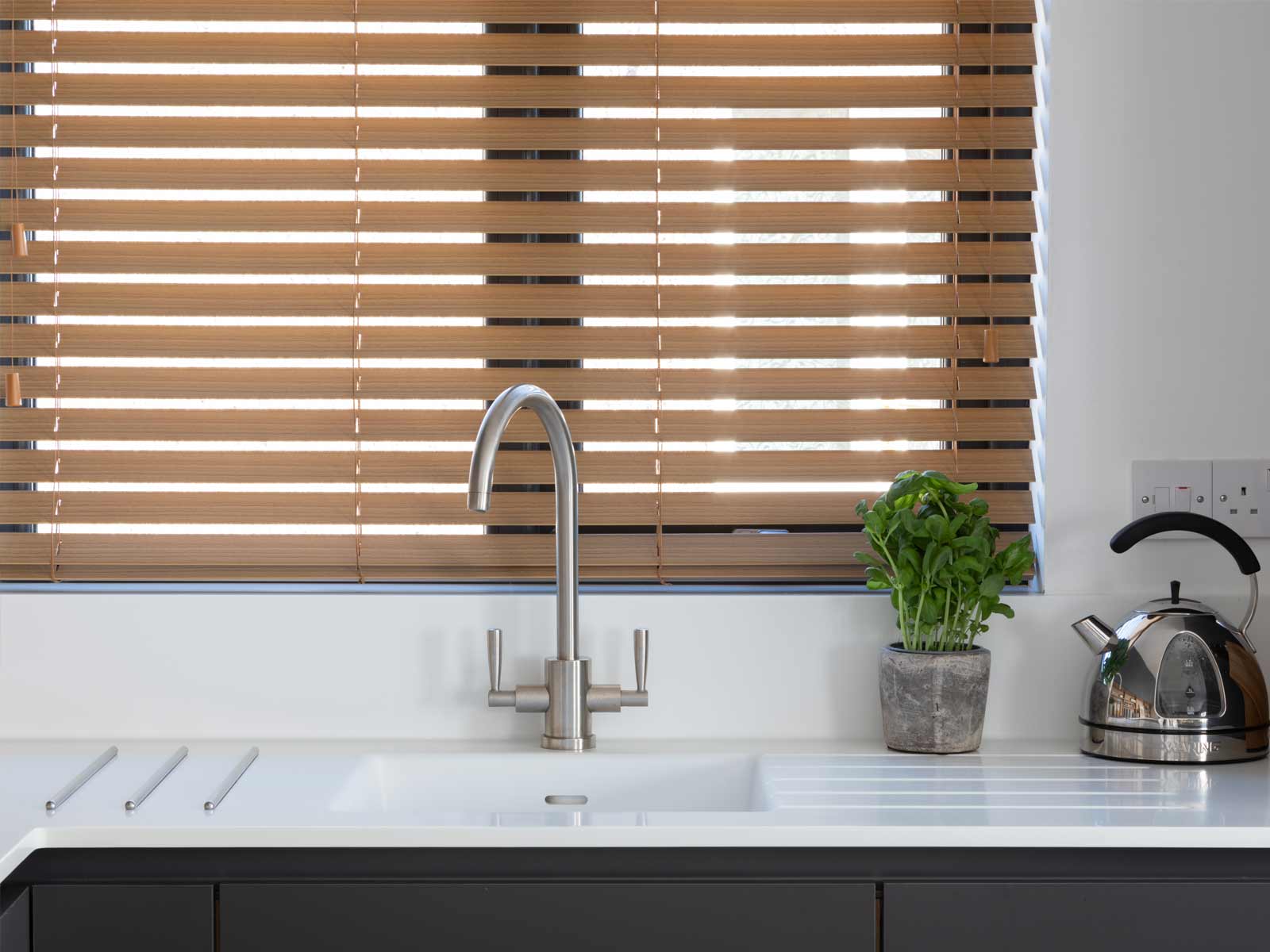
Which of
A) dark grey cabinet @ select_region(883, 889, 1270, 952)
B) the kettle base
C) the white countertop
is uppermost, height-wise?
the kettle base

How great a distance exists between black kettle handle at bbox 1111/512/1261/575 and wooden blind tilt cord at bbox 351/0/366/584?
3.36ft

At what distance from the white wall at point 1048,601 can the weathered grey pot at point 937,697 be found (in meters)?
0.13

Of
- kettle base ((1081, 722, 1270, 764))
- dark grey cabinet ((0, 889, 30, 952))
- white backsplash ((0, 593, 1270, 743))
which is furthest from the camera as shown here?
white backsplash ((0, 593, 1270, 743))

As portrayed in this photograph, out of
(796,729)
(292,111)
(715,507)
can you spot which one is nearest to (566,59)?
(292,111)

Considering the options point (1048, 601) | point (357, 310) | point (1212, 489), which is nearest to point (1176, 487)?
point (1212, 489)

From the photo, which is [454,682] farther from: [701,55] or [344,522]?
[701,55]

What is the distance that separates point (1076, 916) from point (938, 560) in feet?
1.50

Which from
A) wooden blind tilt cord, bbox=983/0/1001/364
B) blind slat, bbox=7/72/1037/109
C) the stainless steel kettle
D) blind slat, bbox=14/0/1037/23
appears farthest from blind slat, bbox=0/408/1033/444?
blind slat, bbox=14/0/1037/23

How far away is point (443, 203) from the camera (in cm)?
166

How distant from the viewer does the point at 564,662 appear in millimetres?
1501

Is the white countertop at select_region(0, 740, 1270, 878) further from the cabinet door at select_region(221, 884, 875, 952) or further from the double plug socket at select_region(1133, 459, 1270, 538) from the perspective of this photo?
the double plug socket at select_region(1133, 459, 1270, 538)

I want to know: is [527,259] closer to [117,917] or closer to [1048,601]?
[1048,601]

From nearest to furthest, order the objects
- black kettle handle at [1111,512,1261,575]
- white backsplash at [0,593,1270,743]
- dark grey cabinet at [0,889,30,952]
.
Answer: dark grey cabinet at [0,889,30,952] → black kettle handle at [1111,512,1261,575] → white backsplash at [0,593,1270,743]

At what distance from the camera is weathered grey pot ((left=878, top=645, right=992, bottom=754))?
4.79 feet
